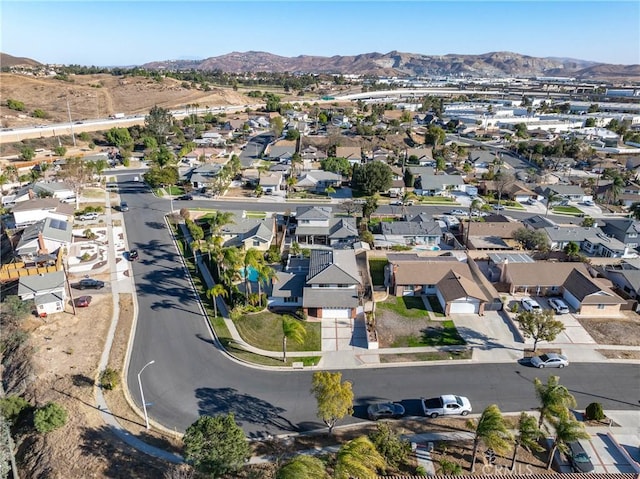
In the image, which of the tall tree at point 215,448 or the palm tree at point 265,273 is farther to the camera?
the palm tree at point 265,273

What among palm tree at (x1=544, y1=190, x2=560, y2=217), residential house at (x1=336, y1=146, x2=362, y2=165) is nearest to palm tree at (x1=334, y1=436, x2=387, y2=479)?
palm tree at (x1=544, y1=190, x2=560, y2=217)

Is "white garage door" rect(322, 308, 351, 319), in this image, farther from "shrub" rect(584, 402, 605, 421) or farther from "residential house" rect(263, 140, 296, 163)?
"residential house" rect(263, 140, 296, 163)

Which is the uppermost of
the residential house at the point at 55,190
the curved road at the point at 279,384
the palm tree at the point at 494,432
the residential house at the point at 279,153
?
the residential house at the point at 279,153

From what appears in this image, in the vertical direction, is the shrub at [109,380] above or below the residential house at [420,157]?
below

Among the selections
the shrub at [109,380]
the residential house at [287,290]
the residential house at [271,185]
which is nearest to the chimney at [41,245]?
the shrub at [109,380]

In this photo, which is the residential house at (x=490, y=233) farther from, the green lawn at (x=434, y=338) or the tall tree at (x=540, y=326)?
the tall tree at (x=540, y=326)

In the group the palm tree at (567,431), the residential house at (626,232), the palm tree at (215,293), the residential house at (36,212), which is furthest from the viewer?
the residential house at (36,212)

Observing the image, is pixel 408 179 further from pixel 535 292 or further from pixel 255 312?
pixel 255 312
